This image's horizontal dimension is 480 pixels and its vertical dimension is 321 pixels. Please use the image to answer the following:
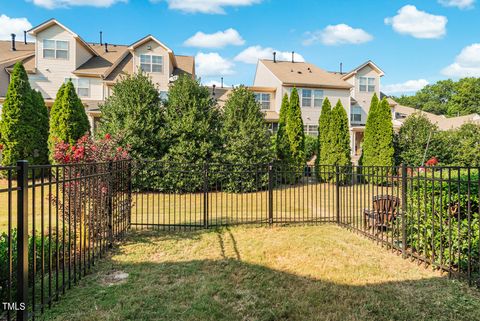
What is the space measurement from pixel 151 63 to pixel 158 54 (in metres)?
0.79

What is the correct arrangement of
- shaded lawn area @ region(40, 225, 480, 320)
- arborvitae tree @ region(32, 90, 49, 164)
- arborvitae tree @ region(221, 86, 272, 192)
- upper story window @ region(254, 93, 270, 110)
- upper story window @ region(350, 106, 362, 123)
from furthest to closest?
upper story window @ region(350, 106, 362, 123), upper story window @ region(254, 93, 270, 110), arborvitae tree @ region(32, 90, 49, 164), arborvitae tree @ region(221, 86, 272, 192), shaded lawn area @ region(40, 225, 480, 320)

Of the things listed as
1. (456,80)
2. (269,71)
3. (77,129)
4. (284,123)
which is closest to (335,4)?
(284,123)

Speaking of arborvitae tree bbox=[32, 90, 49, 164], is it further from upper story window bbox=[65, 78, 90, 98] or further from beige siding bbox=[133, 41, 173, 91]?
beige siding bbox=[133, 41, 173, 91]

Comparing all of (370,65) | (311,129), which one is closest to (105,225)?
A: (311,129)

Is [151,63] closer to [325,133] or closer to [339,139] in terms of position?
[325,133]

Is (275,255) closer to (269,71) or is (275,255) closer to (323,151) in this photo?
(323,151)

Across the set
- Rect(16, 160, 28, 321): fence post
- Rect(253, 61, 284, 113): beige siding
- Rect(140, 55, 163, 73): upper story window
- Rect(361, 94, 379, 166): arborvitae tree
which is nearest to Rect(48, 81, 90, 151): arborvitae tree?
Rect(140, 55, 163, 73): upper story window

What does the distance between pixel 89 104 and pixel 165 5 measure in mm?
8636

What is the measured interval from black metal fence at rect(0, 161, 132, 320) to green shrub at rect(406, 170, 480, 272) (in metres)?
4.99

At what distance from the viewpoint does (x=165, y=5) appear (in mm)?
14273

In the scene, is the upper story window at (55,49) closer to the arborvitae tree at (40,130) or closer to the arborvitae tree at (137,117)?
the arborvitae tree at (40,130)

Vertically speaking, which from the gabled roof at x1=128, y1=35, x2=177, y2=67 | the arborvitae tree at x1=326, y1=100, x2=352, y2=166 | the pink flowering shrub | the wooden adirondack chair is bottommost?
the wooden adirondack chair

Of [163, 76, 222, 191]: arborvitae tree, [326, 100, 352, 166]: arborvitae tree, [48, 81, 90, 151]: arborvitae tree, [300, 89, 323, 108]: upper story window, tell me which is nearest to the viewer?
[163, 76, 222, 191]: arborvitae tree

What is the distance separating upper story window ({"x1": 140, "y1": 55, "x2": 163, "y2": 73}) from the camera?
64.5 ft
